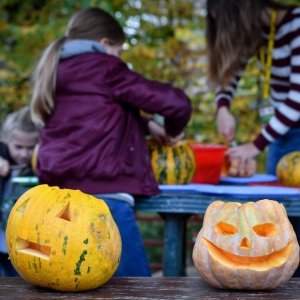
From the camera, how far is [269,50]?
3328 mm

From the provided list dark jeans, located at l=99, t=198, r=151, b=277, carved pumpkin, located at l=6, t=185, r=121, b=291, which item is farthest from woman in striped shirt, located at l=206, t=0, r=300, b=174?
carved pumpkin, located at l=6, t=185, r=121, b=291

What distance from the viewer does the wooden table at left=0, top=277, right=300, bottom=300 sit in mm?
1528

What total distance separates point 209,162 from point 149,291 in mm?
1610

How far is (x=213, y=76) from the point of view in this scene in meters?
3.62

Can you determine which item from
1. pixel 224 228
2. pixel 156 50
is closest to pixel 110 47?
pixel 224 228

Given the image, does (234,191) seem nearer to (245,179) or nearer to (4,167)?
(245,179)

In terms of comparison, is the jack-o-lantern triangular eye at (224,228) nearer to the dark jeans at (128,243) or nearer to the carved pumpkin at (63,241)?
the carved pumpkin at (63,241)

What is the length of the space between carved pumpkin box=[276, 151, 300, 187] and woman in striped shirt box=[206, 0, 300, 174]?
128 mm

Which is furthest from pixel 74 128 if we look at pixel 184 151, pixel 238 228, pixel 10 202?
pixel 238 228

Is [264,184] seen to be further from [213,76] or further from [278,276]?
[278,276]

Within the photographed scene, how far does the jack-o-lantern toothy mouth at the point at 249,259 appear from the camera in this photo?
5.21 feet

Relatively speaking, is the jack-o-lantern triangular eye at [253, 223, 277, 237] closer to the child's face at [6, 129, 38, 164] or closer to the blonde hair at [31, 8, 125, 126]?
the blonde hair at [31, 8, 125, 126]

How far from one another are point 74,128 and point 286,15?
A: 132cm

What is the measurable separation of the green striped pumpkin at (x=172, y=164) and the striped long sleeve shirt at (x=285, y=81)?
39 centimetres
